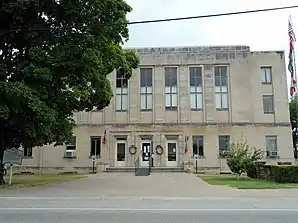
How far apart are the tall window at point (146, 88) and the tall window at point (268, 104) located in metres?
11.5

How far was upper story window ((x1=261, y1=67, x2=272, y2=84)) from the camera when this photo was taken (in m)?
39.1

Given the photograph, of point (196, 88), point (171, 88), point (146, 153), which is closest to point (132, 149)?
point (146, 153)

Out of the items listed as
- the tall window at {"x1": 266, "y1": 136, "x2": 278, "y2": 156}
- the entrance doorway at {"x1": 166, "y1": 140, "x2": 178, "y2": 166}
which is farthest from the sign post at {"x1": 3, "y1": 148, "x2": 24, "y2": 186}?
the tall window at {"x1": 266, "y1": 136, "x2": 278, "y2": 156}

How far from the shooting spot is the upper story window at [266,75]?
3909cm

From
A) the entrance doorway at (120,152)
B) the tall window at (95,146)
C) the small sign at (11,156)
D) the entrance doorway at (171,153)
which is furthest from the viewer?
the tall window at (95,146)

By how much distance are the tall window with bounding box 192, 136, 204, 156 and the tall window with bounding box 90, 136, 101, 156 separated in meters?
9.37

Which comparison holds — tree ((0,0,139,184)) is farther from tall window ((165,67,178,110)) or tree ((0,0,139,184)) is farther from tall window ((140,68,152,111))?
tall window ((165,67,178,110))

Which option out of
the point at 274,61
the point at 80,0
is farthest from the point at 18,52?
the point at 274,61

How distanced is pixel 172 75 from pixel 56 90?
21080 millimetres

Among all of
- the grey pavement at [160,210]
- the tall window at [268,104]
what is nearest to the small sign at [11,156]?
the grey pavement at [160,210]

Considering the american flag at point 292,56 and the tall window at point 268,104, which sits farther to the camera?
the tall window at point 268,104

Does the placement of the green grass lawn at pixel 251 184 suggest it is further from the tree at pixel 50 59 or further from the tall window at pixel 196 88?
the tall window at pixel 196 88

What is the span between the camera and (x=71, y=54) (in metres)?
18.2

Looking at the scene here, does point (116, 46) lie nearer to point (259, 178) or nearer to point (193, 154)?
point (259, 178)
